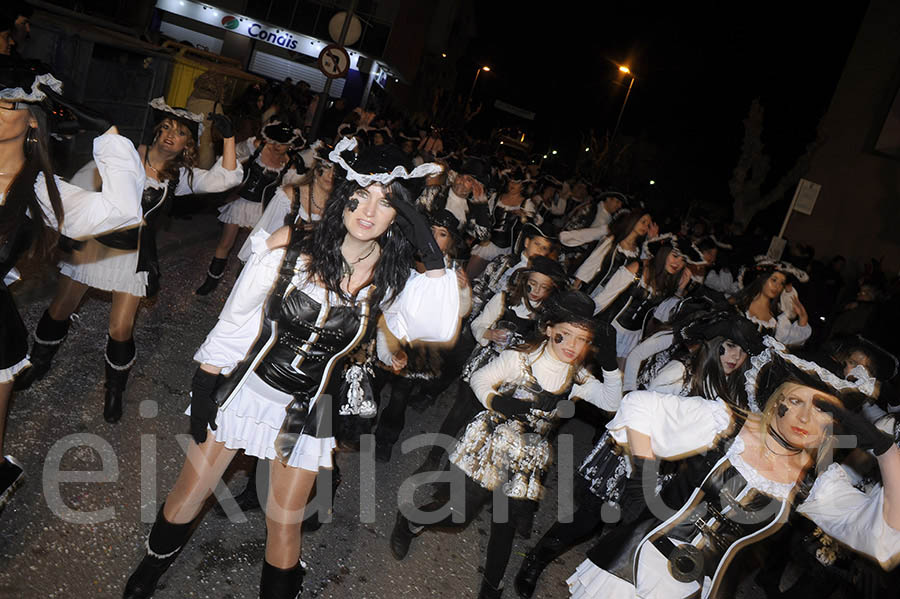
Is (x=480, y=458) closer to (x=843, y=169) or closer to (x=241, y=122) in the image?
(x=241, y=122)

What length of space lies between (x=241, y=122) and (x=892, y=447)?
13.6 m

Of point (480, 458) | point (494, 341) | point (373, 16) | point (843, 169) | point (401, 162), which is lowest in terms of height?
point (480, 458)

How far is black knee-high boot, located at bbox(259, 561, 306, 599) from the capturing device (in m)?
3.16

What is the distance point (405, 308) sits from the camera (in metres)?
3.18

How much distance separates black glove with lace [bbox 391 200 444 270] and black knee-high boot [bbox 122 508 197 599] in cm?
165

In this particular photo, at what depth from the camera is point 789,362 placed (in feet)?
11.2

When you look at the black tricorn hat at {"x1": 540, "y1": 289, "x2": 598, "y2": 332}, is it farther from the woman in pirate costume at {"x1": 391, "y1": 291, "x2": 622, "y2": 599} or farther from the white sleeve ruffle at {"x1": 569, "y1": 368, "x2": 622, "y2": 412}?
the white sleeve ruffle at {"x1": 569, "y1": 368, "x2": 622, "y2": 412}

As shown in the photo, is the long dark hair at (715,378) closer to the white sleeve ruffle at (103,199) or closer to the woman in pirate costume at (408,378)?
the woman in pirate costume at (408,378)

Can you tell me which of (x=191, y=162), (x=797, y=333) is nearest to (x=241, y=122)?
(x=191, y=162)

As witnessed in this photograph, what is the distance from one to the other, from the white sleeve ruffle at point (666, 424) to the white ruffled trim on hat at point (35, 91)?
293 cm

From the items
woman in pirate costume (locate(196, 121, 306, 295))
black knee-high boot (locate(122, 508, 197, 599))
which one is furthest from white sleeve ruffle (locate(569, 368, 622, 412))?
woman in pirate costume (locate(196, 121, 306, 295))

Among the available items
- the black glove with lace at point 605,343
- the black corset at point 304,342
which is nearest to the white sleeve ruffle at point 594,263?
the black glove with lace at point 605,343

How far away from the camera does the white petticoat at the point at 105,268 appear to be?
463cm

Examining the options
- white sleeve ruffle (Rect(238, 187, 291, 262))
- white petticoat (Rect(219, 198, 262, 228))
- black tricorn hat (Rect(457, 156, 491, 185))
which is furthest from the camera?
black tricorn hat (Rect(457, 156, 491, 185))
